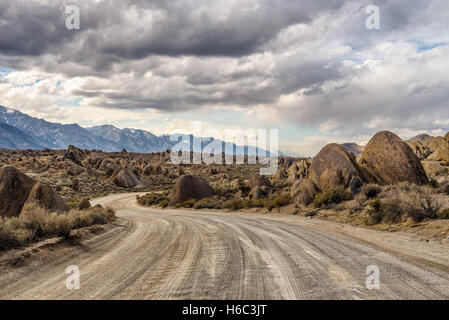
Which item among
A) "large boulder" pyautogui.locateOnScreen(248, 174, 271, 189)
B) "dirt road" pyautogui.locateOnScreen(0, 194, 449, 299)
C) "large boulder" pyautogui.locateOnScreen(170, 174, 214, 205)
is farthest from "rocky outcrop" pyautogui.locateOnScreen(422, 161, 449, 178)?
"large boulder" pyautogui.locateOnScreen(170, 174, 214, 205)

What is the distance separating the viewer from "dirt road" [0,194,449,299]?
18.0 feet

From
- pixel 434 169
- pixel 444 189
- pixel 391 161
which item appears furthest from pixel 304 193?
pixel 434 169

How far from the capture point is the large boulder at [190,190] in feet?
110

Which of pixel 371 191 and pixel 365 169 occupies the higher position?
pixel 365 169

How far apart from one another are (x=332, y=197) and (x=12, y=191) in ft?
59.9

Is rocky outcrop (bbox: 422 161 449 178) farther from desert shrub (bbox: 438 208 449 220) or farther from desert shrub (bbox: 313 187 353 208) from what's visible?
desert shrub (bbox: 438 208 449 220)

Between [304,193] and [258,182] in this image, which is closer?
[304,193]

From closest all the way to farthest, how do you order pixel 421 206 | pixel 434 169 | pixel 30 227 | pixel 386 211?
pixel 30 227
pixel 421 206
pixel 386 211
pixel 434 169

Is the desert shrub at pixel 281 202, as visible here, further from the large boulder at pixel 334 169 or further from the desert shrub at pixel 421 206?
the desert shrub at pixel 421 206

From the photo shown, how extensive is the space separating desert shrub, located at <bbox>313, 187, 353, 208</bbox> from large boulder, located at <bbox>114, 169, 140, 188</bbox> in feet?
170

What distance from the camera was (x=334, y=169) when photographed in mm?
22312

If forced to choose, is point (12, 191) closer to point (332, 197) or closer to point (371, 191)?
point (332, 197)
